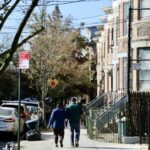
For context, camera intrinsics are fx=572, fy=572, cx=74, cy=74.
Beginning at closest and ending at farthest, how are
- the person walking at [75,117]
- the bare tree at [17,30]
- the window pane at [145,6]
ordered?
the bare tree at [17,30], the person walking at [75,117], the window pane at [145,6]

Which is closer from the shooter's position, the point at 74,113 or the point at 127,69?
the point at 74,113

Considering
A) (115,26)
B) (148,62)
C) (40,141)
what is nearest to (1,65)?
(40,141)

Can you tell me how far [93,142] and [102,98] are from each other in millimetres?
10047

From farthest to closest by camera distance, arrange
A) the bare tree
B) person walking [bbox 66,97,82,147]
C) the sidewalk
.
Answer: person walking [bbox 66,97,82,147]
the sidewalk
the bare tree

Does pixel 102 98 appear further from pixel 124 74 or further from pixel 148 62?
pixel 148 62

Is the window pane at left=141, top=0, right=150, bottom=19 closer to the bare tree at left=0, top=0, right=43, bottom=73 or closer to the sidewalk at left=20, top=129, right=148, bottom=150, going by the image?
the sidewalk at left=20, top=129, right=148, bottom=150

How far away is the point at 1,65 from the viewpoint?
10.1 m

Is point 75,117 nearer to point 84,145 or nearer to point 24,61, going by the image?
point 84,145

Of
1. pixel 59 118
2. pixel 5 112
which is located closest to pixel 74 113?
pixel 59 118

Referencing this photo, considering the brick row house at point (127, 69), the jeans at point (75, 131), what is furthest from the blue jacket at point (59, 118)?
the brick row house at point (127, 69)

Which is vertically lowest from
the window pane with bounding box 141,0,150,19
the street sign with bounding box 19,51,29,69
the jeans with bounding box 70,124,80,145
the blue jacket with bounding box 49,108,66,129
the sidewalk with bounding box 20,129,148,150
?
the sidewalk with bounding box 20,129,148,150

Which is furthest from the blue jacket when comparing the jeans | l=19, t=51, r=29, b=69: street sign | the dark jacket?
l=19, t=51, r=29, b=69: street sign

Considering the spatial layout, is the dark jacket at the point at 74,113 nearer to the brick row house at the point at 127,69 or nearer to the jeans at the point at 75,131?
the jeans at the point at 75,131

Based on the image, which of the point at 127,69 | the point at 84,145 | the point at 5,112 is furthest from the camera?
the point at 5,112
